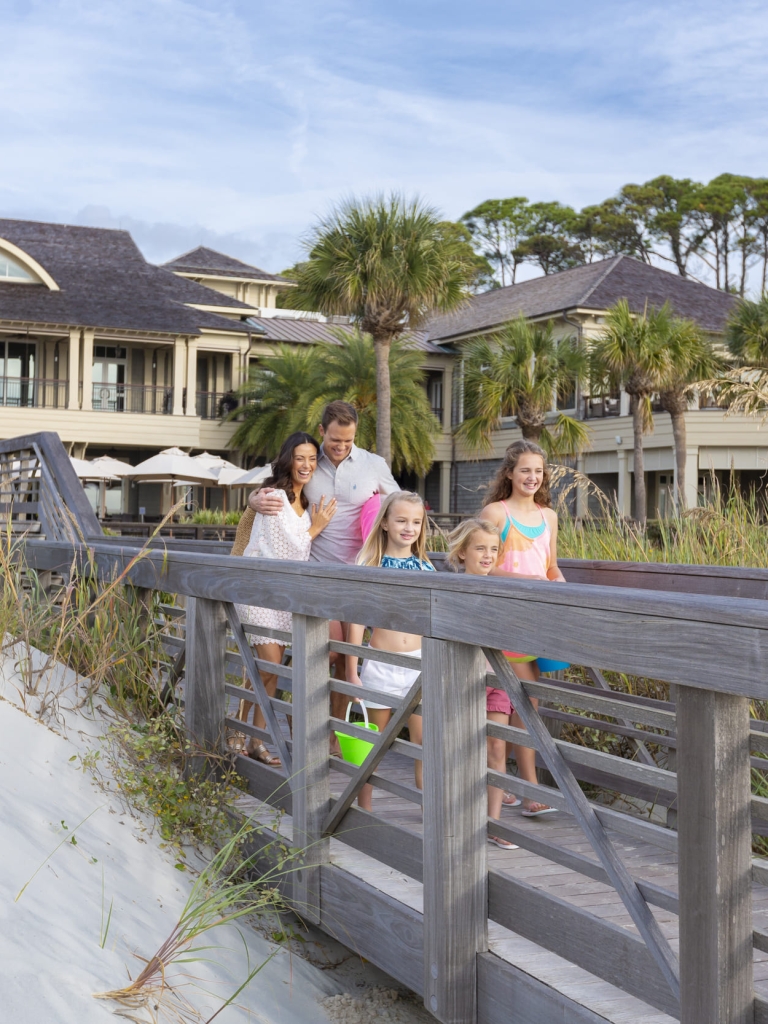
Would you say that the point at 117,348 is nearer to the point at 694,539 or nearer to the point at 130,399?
the point at 130,399

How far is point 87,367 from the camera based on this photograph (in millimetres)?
29750

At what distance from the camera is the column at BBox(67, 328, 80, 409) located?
97.7ft

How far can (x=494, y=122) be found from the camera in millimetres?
33594

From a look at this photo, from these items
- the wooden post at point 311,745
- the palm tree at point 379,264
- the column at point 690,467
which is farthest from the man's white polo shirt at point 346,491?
the column at point 690,467

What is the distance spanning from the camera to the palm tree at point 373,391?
94.2 ft

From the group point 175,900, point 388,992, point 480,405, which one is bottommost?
point 388,992

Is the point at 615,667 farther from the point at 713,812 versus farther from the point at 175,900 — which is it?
the point at 175,900

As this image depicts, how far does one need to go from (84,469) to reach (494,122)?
16.5 metres

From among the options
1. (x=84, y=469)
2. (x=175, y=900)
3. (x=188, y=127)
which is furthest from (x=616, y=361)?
(x=175, y=900)

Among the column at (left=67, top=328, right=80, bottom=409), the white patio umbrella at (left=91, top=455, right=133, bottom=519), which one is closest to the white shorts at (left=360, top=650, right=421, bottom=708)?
the white patio umbrella at (left=91, top=455, right=133, bottom=519)

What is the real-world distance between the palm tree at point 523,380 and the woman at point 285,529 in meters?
20.4

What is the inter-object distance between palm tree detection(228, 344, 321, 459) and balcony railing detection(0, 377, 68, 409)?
181 inches

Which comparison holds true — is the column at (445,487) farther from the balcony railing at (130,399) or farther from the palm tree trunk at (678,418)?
the palm tree trunk at (678,418)

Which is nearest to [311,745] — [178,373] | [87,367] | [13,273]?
[87,367]
